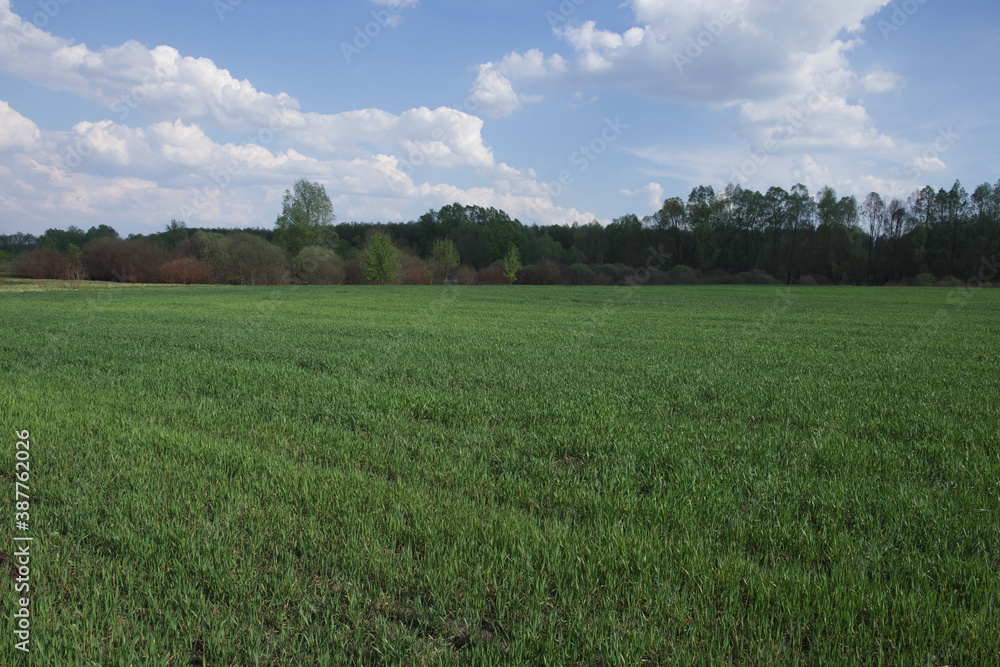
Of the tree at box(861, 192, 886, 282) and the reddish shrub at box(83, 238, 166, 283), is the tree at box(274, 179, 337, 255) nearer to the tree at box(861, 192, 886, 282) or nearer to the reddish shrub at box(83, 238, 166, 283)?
the reddish shrub at box(83, 238, 166, 283)

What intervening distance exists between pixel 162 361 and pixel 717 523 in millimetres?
8196

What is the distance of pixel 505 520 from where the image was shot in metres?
2.91

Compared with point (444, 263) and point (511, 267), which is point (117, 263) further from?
point (511, 267)

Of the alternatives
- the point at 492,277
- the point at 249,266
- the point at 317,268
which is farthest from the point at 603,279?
the point at 249,266

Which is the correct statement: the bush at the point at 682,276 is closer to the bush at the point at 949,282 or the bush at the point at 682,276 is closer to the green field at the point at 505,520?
the bush at the point at 949,282

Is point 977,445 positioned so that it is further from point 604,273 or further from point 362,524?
point 604,273

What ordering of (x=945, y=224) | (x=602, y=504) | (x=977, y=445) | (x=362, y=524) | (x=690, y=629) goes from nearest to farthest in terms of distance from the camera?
(x=690, y=629) → (x=362, y=524) → (x=602, y=504) → (x=977, y=445) → (x=945, y=224)

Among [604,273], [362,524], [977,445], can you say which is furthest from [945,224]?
[362,524]

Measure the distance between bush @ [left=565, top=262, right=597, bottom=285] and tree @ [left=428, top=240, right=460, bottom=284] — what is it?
14.9 m

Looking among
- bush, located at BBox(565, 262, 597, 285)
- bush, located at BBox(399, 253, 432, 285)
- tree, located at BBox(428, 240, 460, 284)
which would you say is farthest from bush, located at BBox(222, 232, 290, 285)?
bush, located at BBox(565, 262, 597, 285)

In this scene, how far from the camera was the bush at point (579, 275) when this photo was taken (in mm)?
64125

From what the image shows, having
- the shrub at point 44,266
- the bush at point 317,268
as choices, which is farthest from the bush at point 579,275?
the shrub at point 44,266

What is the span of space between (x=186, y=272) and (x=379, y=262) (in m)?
17.1

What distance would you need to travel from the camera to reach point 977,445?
166 inches
